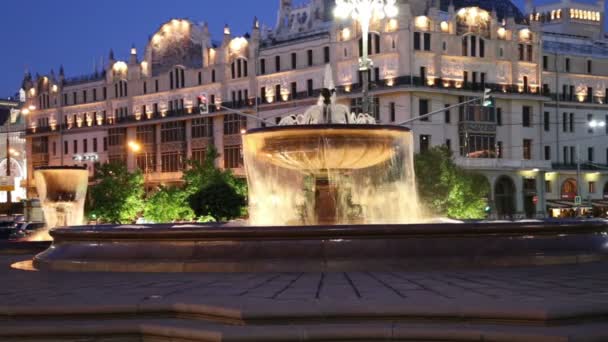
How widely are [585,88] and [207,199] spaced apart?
39.0 metres

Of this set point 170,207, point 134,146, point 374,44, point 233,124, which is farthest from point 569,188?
point 170,207

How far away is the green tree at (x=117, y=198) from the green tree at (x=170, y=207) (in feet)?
6.63

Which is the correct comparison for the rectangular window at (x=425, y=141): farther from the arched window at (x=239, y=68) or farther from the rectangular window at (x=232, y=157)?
the arched window at (x=239, y=68)

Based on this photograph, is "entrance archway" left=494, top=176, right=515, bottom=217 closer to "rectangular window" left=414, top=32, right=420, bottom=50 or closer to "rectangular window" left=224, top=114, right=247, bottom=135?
"rectangular window" left=414, top=32, right=420, bottom=50

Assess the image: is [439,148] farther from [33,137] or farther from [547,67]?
[33,137]

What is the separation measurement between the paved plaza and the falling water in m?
6.37

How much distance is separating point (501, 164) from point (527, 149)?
13.6 feet

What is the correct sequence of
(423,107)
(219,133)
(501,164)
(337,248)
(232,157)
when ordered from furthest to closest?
(219,133)
(232,157)
(501,164)
(423,107)
(337,248)

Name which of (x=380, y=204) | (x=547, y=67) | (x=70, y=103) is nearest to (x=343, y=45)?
(x=547, y=67)

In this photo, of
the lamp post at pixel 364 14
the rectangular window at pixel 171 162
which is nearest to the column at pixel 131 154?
the rectangular window at pixel 171 162

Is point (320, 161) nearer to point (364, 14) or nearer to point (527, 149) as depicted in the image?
point (364, 14)

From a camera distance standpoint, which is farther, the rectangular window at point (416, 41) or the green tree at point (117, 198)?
the rectangular window at point (416, 41)

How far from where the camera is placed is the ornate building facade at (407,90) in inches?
2677

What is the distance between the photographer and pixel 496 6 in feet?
269
